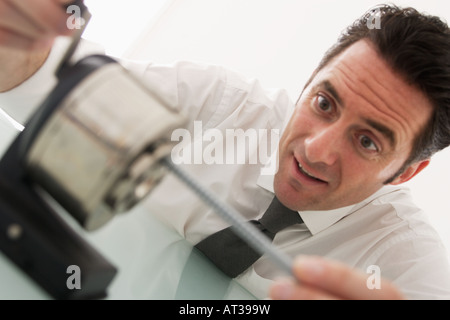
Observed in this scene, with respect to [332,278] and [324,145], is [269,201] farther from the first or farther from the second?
[332,278]

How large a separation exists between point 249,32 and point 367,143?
1.31m

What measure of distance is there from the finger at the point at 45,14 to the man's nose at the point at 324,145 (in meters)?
0.43

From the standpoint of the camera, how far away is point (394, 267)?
860 millimetres

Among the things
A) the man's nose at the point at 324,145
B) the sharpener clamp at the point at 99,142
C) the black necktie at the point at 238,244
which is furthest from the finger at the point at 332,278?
the man's nose at the point at 324,145

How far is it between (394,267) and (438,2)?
1160 millimetres

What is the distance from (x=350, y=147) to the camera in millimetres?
699

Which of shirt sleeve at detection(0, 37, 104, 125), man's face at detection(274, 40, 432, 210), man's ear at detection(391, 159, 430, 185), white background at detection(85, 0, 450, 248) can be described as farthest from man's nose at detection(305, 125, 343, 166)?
white background at detection(85, 0, 450, 248)

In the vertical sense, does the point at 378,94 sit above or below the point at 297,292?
above

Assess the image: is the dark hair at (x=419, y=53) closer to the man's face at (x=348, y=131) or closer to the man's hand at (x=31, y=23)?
the man's face at (x=348, y=131)

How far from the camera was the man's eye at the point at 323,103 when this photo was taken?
0.72 metres

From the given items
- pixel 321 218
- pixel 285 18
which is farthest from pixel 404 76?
pixel 285 18

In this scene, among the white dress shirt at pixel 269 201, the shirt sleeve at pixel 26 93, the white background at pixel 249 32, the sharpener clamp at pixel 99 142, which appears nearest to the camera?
the sharpener clamp at pixel 99 142

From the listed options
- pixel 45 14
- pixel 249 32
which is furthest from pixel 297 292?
pixel 249 32

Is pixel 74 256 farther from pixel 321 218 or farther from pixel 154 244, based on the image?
→ pixel 321 218
